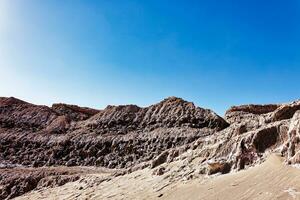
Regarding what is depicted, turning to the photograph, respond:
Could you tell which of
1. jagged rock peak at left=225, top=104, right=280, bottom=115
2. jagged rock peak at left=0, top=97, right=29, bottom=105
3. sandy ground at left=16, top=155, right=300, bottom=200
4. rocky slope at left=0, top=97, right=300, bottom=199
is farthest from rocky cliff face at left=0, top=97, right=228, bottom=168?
sandy ground at left=16, top=155, right=300, bottom=200

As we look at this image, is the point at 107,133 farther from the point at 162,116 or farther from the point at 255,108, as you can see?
the point at 255,108

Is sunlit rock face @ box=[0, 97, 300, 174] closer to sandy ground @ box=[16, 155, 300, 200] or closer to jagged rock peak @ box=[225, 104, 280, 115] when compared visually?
jagged rock peak @ box=[225, 104, 280, 115]

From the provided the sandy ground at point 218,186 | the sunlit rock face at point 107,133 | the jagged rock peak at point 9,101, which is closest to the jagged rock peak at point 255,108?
the sunlit rock face at point 107,133

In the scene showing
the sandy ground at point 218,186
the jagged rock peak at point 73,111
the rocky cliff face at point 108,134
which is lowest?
the sandy ground at point 218,186

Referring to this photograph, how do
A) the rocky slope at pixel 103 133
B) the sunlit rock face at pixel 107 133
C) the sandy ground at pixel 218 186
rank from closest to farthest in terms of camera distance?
1. the sandy ground at pixel 218 186
2. the rocky slope at pixel 103 133
3. the sunlit rock face at pixel 107 133

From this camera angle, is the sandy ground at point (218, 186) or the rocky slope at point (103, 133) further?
the rocky slope at point (103, 133)

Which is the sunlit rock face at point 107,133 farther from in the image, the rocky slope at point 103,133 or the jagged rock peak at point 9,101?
the jagged rock peak at point 9,101

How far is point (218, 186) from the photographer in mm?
10992

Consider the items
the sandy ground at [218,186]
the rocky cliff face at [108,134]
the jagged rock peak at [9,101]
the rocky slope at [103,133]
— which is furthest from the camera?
the jagged rock peak at [9,101]

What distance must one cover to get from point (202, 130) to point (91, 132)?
10623 millimetres

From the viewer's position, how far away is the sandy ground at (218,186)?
9391 mm

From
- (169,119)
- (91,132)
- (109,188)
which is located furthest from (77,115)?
(109,188)

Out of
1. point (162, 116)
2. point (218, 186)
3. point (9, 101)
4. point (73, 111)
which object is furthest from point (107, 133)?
point (218, 186)

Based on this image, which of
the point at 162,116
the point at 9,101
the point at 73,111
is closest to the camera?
the point at 162,116
